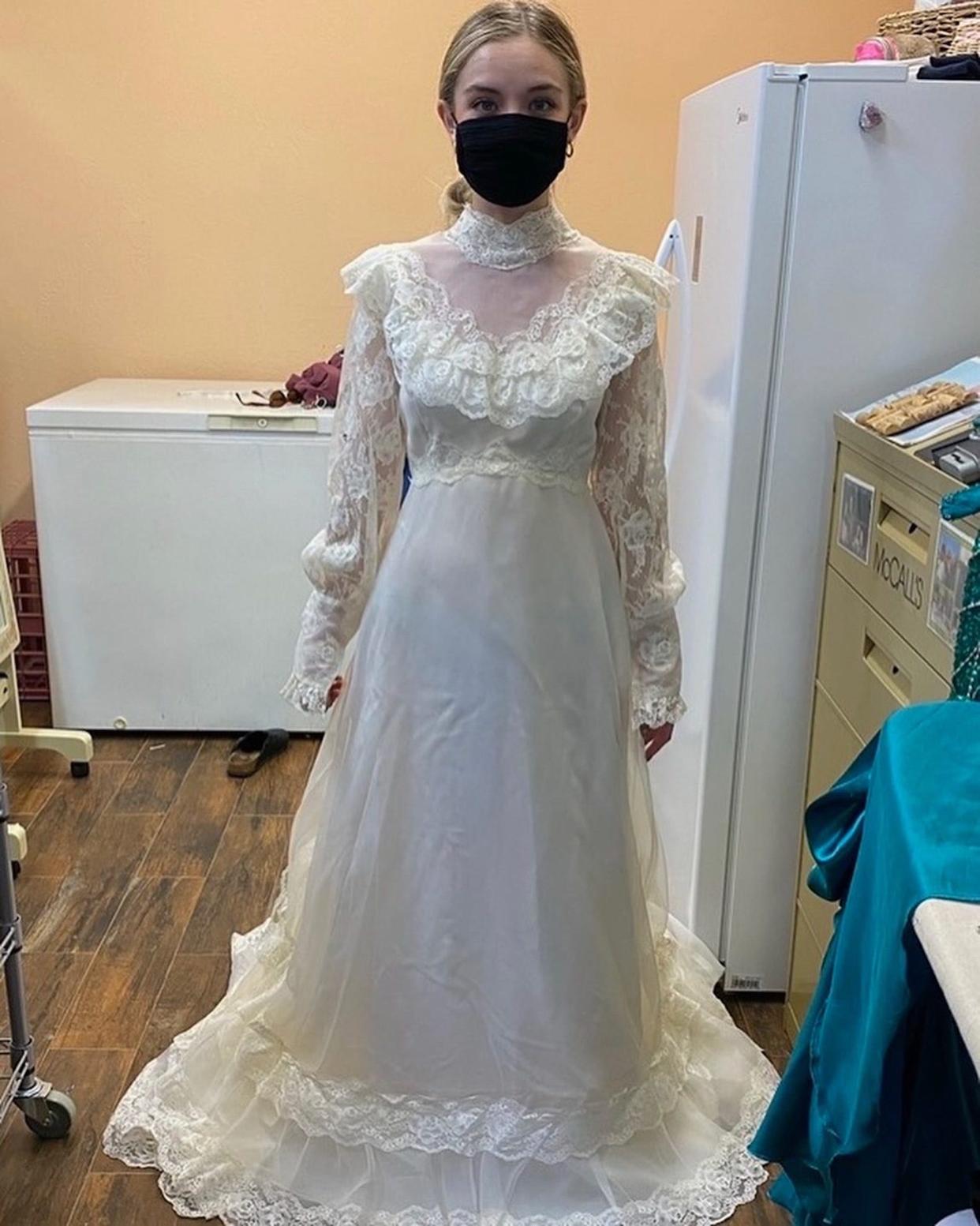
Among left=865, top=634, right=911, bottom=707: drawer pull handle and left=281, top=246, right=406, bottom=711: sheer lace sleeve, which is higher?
left=281, top=246, right=406, bottom=711: sheer lace sleeve

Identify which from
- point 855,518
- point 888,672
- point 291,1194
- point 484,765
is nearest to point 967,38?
point 855,518

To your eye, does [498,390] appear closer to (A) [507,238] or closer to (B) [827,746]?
(A) [507,238]

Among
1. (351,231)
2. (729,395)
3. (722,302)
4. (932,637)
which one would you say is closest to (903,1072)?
(932,637)

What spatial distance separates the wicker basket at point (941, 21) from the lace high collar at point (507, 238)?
2.85 feet

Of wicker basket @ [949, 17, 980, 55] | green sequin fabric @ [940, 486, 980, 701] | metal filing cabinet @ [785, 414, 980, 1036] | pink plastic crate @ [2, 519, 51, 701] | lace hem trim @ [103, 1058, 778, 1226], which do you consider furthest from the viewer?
pink plastic crate @ [2, 519, 51, 701]

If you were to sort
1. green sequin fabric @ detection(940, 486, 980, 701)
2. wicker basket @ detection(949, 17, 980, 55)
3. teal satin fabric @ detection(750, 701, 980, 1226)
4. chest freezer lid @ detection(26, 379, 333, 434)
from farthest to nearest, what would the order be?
chest freezer lid @ detection(26, 379, 333, 434), wicker basket @ detection(949, 17, 980, 55), green sequin fabric @ detection(940, 486, 980, 701), teal satin fabric @ detection(750, 701, 980, 1226)

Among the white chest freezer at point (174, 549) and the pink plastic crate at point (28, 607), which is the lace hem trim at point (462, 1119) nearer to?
the white chest freezer at point (174, 549)

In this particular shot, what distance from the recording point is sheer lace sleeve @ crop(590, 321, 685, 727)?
5.15 ft

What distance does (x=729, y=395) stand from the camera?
1.94 meters

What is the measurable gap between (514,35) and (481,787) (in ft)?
2.88

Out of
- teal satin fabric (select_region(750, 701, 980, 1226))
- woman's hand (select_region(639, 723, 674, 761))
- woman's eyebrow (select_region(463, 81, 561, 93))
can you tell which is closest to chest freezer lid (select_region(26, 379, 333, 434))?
woman's hand (select_region(639, 723, 674, 761))

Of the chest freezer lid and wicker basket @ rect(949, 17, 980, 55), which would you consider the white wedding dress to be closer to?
wicker basket @ rect(949, 17, 980, 55)

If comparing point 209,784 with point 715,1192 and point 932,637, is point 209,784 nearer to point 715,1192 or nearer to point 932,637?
point 715,1192

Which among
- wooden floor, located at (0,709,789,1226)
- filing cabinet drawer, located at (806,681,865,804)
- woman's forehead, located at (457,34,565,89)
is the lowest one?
wooden floor, located at (0,709,789,1226)
